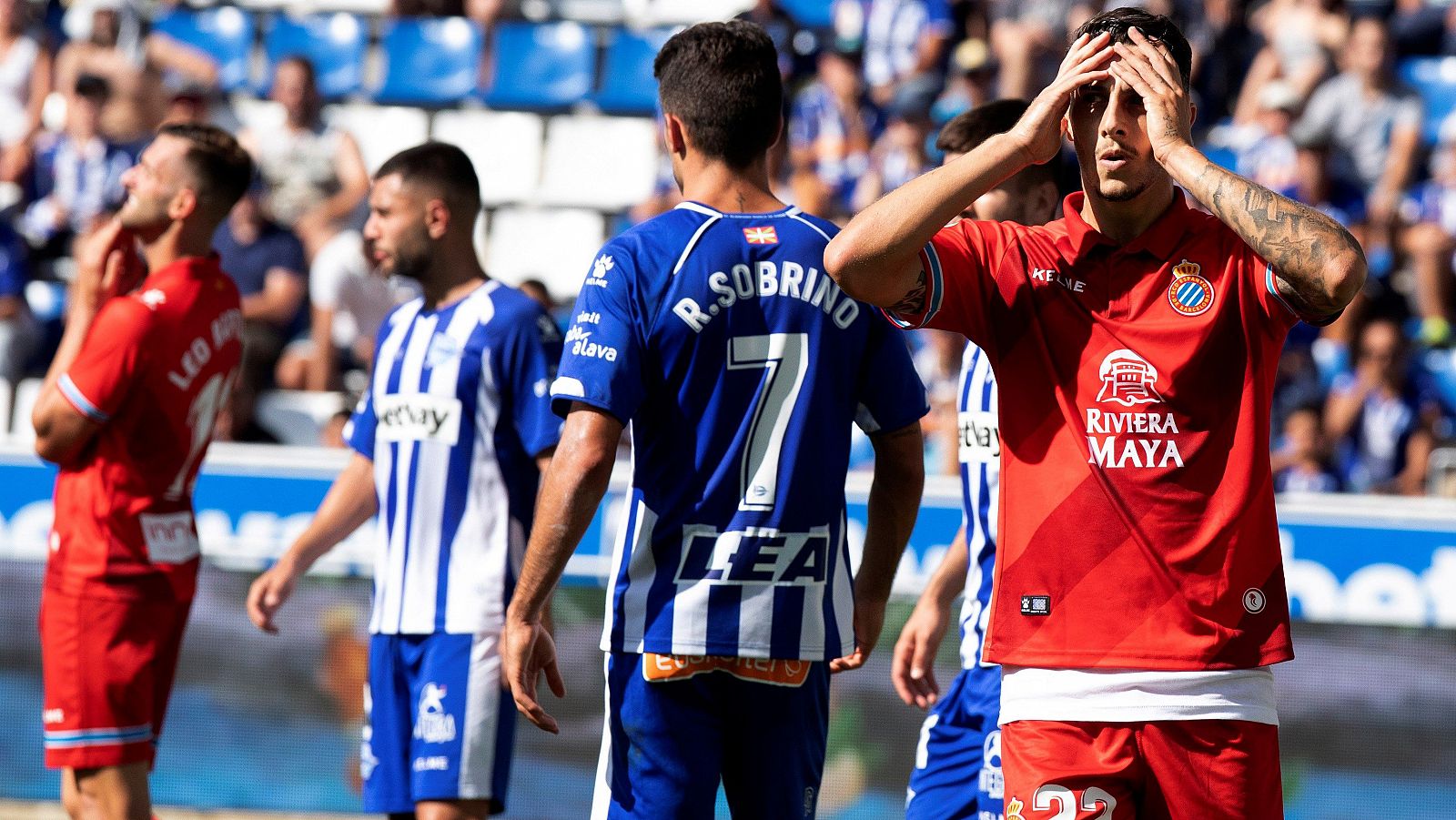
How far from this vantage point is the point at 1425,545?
651 centimetres

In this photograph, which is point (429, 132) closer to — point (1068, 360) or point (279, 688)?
point (279, 688)


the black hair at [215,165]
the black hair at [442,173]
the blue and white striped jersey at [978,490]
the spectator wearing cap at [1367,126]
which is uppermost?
the spectator wearing cap at [1367,126]

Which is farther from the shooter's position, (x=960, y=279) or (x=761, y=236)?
(x=761, y=236)

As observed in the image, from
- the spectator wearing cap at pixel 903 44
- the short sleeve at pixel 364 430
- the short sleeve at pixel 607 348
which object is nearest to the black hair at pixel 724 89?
the short sleeve at pixel 607 348

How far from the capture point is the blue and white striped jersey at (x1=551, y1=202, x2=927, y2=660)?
144 inches

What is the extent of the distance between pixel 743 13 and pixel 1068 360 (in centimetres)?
907

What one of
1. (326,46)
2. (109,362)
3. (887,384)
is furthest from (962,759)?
(326,46)

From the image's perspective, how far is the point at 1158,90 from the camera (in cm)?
301

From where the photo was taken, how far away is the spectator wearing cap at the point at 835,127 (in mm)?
11430

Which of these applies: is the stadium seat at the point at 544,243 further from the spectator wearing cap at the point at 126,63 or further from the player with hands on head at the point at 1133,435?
the player with hands on head at the point at 1133,435

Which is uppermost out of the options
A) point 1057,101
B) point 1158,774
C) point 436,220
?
point 436,220

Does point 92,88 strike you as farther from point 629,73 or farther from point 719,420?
point 719,420

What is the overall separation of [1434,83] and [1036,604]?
33.7 ft

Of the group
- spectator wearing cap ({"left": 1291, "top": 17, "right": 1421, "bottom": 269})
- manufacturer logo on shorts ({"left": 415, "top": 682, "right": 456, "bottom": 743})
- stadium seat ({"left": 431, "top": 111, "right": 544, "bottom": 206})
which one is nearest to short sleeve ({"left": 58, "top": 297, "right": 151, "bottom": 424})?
manufacturer logo on shorts ({"left": 415, "top": 682, "right": 456, "bottom": 743})
